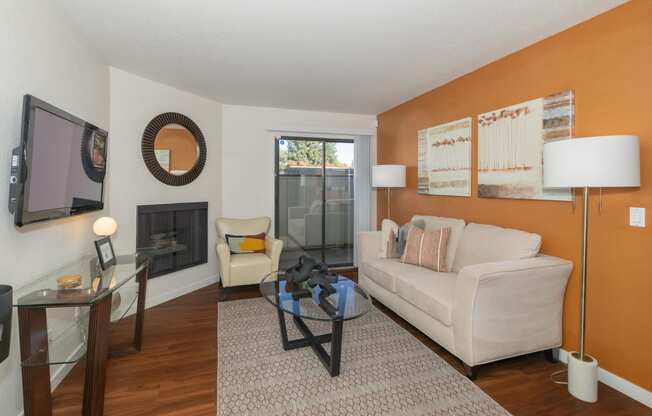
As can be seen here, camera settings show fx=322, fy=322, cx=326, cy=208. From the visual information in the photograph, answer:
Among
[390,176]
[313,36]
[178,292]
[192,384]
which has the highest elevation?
[313,36]

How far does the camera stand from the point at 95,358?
1.61 m

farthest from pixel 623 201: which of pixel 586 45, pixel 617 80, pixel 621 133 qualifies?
pixel 586 45

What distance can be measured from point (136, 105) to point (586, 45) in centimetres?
395

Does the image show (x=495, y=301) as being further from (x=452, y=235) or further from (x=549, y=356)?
(x=452, y=235)

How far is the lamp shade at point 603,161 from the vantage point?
177 cm

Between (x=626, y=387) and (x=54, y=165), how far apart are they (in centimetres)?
377

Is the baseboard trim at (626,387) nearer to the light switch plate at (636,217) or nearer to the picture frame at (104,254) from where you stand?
the light switch plate at (636,217)

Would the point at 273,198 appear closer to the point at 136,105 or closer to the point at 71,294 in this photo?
the point at 136,105

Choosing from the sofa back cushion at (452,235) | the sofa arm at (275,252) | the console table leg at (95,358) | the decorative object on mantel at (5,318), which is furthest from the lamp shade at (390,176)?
the decorative object on mantel at (5,318)

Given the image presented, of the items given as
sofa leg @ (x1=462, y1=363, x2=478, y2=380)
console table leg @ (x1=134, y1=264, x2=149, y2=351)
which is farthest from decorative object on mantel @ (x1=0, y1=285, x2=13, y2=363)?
sofa leg @ (x1=462, y1=363, x2=478, y2=380)

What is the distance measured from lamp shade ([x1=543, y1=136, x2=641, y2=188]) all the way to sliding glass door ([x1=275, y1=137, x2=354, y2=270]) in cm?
351

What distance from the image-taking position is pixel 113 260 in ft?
8.28

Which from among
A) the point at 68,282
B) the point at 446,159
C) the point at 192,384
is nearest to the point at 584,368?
the point at 446,159

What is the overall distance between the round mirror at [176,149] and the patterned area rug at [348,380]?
201cm
